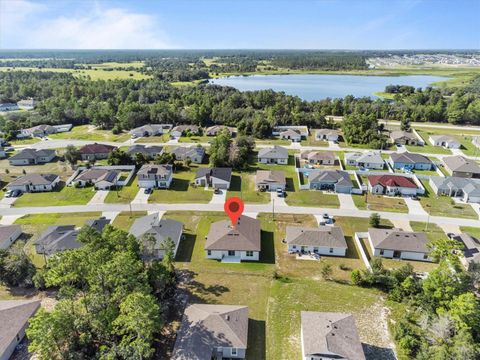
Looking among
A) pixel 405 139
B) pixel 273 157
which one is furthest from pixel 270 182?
pixel 405 139

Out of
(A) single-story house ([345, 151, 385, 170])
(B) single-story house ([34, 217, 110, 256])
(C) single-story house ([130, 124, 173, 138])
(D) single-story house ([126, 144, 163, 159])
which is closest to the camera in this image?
(B) single-story house ([34, 217, 110, 256])

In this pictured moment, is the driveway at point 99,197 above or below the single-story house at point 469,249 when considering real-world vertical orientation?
below

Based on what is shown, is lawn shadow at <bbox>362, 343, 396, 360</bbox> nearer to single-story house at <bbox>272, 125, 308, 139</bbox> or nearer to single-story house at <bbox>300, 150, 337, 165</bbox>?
single-story house at <bbox>300, 150, 337, 165</bbox>

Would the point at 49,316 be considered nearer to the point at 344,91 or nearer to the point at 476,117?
the point at 476,117

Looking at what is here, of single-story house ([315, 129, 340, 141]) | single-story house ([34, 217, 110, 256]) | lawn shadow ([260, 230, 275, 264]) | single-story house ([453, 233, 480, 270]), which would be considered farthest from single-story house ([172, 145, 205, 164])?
single-story house ([453, 233, 480, 270])

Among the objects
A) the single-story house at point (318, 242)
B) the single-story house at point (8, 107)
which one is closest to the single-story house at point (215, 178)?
the single-story house at point (318, 242)

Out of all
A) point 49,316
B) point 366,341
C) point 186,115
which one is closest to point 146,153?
point 186,115

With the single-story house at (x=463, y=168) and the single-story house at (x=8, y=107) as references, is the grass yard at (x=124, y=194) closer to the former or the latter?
the single-story house at (x=463, y=168)

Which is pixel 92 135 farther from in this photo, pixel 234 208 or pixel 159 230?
pixel 159 230
